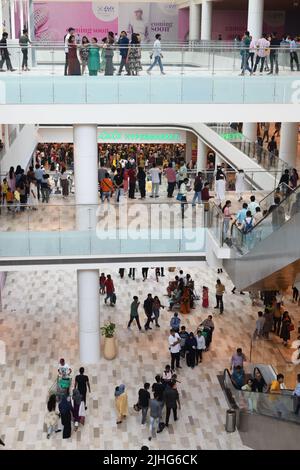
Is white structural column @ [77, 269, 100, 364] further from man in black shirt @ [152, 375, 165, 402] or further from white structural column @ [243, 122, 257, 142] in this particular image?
white structural column @ [243, 122, 257, 142]

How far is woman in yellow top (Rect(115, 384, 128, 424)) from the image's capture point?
47.2 feet

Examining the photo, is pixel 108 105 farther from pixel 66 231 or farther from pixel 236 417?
pixel 236 417

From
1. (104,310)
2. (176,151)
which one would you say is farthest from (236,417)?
(176,151)

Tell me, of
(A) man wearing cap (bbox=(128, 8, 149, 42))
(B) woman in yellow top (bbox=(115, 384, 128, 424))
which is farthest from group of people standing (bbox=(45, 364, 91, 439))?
(A) man wearing cap (bbox=(128, 8, 149, 42))

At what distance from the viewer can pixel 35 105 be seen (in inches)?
586

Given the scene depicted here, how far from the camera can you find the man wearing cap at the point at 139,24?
4003 cm

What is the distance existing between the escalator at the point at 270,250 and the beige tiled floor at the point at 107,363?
5.76 ft

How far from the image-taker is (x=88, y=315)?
57.0 ft

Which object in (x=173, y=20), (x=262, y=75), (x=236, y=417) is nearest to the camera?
(x=236, y=417)

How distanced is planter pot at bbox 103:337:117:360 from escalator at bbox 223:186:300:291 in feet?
13.2

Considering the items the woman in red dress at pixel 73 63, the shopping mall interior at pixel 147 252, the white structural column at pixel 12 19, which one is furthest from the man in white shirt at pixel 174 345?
the white structural column at pixel 12 19

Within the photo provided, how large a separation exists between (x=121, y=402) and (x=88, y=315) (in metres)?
3.47

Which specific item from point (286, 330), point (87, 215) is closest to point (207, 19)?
point (87, 215)

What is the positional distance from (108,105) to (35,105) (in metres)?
1.62
